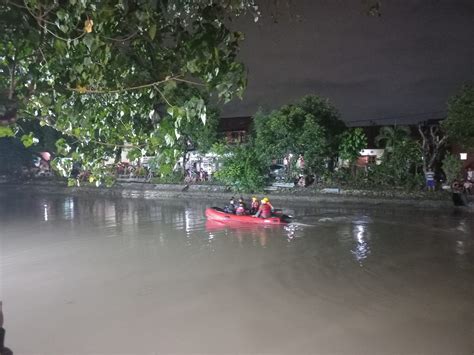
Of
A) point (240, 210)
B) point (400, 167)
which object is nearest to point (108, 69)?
point (240, 210)

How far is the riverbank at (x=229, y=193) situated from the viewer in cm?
2373

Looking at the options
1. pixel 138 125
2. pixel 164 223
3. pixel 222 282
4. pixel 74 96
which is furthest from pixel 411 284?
pixel 164 223

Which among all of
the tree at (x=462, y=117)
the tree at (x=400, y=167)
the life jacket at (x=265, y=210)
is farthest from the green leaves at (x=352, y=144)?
the life jacket at (x=265, y=210)

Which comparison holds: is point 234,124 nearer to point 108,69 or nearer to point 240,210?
point 240,210

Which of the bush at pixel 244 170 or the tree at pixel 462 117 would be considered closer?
the tree at pixel 462 117

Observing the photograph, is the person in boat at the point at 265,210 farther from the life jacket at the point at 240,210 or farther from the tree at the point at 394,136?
the tree at the point at 394,136

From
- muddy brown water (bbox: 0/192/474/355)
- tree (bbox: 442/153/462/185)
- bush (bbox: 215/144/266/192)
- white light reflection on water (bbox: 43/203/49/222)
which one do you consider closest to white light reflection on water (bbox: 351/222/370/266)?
muddy brown water (bbox: 0/192/474/355)

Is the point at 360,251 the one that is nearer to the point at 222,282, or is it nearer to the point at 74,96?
the point at 222,282

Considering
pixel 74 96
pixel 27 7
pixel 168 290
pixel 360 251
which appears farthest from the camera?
pixel 360 251

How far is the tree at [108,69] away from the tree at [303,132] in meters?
21.5

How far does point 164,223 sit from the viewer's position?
62.9 feet

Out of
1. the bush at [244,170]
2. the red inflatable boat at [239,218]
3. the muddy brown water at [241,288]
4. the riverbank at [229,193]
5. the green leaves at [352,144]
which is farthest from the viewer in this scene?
the bush at [244,170]

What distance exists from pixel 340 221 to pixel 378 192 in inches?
294

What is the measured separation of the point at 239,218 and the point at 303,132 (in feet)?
31.9
